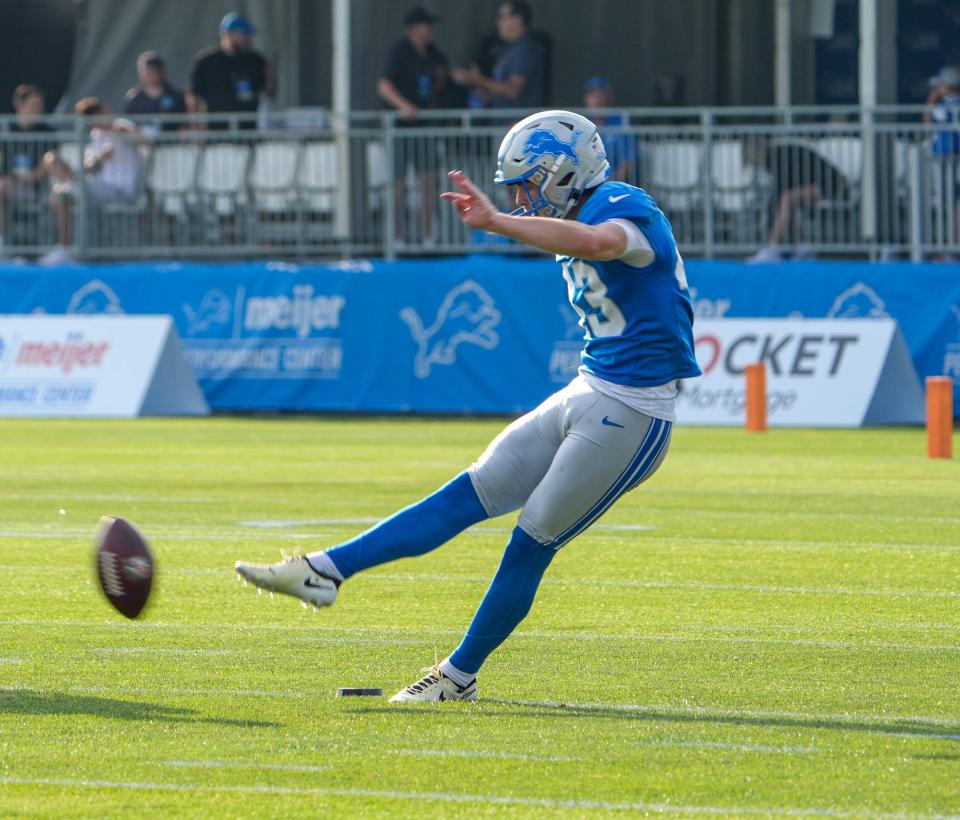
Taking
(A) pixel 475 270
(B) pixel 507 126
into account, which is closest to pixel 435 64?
(B) pixel 507 126

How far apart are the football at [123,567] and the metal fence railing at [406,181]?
1466 centimetres

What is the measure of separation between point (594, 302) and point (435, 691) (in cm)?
134

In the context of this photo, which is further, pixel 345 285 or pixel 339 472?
pixel 345 285

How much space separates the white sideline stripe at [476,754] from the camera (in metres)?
5.85

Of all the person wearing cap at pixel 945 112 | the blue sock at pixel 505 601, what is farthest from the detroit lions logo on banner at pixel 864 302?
the blue sock at pixel 505 601

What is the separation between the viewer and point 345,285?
2230 cm

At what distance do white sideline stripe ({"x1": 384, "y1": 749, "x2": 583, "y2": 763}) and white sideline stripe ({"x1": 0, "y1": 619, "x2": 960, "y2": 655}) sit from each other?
6.46ft

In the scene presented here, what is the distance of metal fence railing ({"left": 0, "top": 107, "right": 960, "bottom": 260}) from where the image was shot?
2111cm

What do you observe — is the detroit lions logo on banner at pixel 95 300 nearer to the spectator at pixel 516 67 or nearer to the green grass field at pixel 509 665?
the spectator at pixel 516 67

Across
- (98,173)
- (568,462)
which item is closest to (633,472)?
(568,462)

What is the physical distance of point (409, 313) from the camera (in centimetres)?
2212

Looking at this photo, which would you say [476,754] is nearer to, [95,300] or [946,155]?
[946,155]

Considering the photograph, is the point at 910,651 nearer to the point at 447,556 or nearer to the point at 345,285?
the point at 447,556

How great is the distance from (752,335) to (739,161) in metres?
2.13
